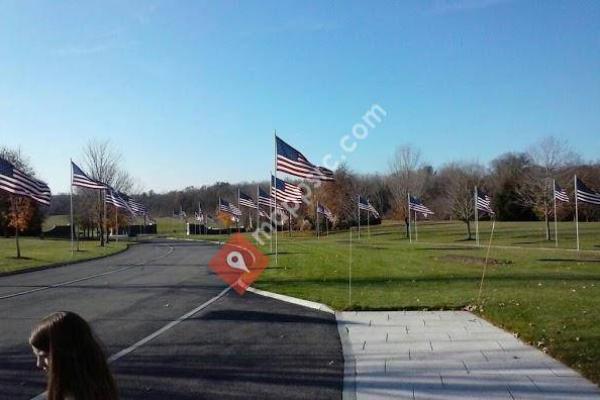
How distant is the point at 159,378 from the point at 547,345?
16.9ft

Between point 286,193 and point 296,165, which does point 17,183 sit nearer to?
point 296,165

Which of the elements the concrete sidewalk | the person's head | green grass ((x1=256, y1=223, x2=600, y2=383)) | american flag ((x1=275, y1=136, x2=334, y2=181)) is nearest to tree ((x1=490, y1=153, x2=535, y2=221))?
green grass ((x1=256, y1=223, x2=600, y2=383))

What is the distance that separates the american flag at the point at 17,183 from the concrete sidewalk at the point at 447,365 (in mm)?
19383

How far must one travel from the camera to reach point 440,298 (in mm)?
14094

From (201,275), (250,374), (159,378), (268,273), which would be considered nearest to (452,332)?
(250,374)

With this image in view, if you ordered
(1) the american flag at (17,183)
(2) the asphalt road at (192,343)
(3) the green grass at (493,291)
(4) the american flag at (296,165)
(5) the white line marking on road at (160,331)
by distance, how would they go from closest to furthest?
1. (2) the asphalt road at (192,343)
2. (5) the white line marking on road at (160,331)
3. (3) the green grass at (493,291)
4. (4) the american flag at (296,165)
5. (1) the american flag at (17,183)

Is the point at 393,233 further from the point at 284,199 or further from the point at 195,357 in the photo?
the point at 195,357

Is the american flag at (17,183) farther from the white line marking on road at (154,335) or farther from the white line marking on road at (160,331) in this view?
the white line marking on road at (154,335)

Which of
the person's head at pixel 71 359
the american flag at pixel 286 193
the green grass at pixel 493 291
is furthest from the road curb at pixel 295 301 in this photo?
the american flag at pixel 286 193

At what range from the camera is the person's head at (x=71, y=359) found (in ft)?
9.05

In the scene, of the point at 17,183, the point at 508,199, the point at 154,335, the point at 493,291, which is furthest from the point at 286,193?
the point at 508,199

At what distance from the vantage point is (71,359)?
2.79 m

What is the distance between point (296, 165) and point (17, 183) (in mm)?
12004

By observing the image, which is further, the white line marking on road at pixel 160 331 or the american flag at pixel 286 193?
the american flag at pixel 286 193
